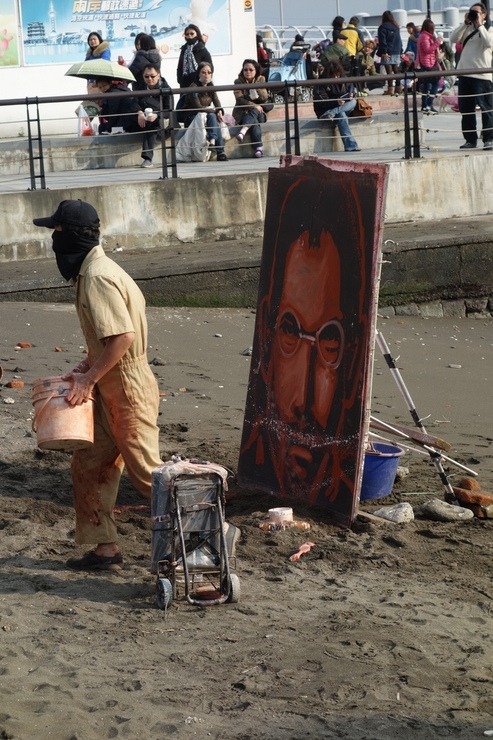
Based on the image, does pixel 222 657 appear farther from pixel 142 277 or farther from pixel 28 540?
pixel 142 277

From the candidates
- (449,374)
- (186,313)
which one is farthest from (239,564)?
(186,313)

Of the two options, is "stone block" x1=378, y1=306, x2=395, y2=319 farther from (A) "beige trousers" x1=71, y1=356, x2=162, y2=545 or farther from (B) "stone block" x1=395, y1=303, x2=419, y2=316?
(A) "beige trousers" x1=71, y1=356, x2=162, y2=545

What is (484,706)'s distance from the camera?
150 inches

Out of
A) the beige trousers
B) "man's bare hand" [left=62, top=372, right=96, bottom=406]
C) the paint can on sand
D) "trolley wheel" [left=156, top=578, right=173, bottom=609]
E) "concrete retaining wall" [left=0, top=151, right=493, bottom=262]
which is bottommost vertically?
the paint can on sand

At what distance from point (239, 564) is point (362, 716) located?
1.61 metres

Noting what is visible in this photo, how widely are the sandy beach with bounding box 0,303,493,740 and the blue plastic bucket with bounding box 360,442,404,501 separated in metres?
0.09

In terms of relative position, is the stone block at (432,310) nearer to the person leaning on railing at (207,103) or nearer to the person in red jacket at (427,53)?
the person leaning on railing at (207,103)

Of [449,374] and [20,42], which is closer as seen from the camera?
[449,374]

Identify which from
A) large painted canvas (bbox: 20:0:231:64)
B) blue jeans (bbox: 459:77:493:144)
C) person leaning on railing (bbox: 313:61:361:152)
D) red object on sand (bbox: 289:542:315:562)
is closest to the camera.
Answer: red object on sand (bbox: 289:542:315:562)

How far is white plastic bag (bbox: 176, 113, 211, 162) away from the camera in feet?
47.5

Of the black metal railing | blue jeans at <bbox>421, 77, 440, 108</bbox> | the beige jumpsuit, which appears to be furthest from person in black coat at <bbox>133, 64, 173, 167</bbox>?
the beige jumpsuit

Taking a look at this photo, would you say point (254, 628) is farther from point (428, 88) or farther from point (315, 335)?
point (428, 88)

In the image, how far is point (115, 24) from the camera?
737 inches

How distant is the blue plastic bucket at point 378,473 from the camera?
19.7 ft
